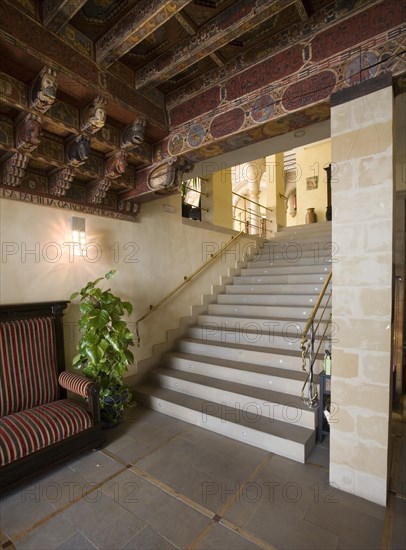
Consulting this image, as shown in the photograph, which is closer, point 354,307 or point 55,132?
point 354,307

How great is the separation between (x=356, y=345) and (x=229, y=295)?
304cm

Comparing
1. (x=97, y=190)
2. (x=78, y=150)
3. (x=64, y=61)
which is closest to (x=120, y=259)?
(x=97, y=190)

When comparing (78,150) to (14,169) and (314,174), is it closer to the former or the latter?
(14,169)

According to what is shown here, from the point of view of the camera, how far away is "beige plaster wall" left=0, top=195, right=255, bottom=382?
273 cm

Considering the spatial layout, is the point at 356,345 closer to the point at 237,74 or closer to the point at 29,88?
the point at 237,74

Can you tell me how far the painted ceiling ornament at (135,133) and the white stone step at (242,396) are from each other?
2667mm

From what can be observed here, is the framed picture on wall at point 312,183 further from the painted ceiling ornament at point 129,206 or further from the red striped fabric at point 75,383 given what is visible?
the red striped fabric at point 75,383

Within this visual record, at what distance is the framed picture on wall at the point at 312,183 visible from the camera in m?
9.42

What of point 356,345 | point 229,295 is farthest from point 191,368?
point 356,345

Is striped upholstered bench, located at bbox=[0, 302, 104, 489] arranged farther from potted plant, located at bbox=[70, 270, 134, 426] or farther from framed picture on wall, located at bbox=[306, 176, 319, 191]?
framed picture on wall, located at bbox=[306, 176, 319, 191]

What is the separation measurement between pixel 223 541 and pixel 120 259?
2925mm

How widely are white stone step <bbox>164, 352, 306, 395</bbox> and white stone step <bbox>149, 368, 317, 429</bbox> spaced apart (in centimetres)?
6

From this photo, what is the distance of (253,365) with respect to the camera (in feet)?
11.0

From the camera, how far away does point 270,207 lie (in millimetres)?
8688
